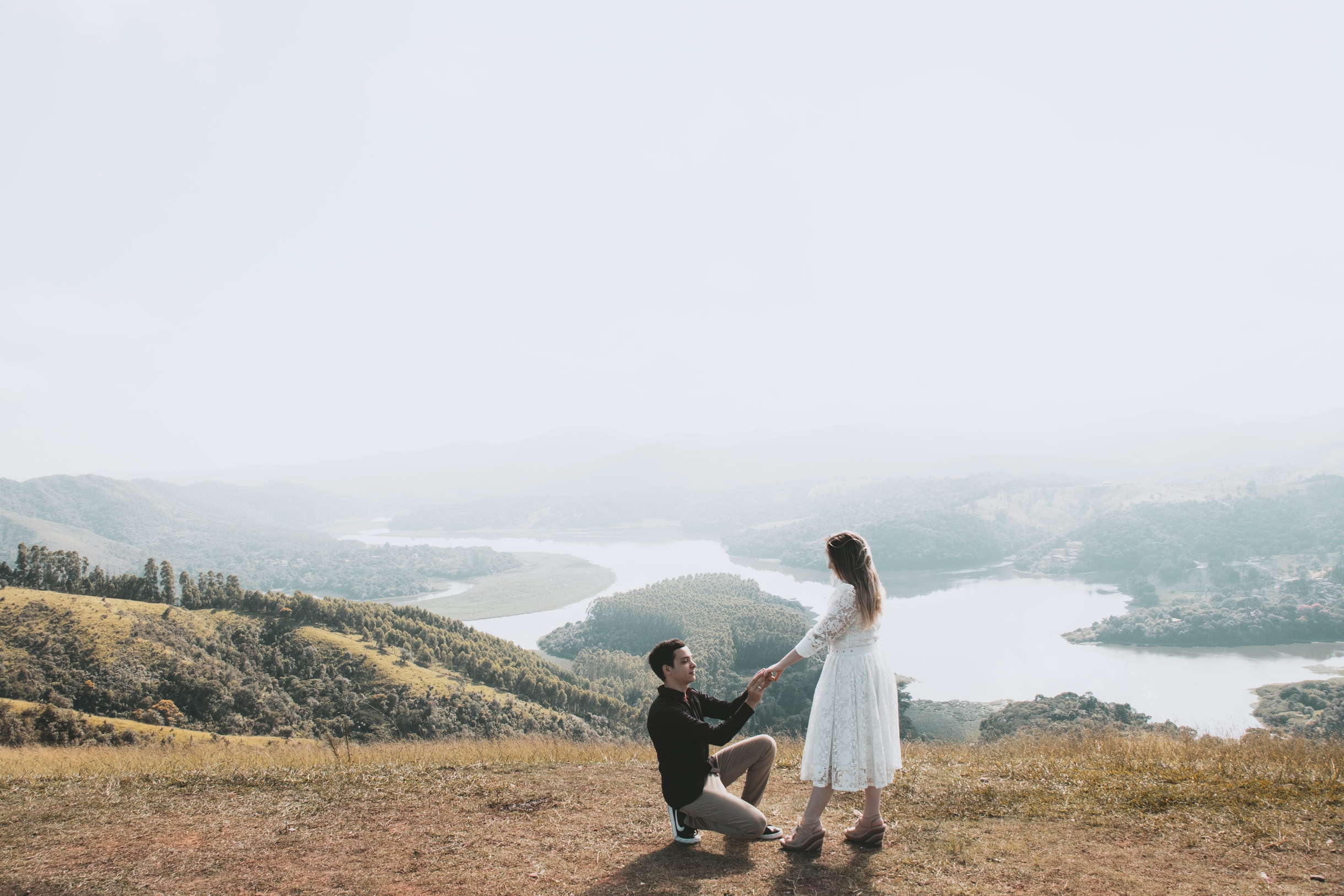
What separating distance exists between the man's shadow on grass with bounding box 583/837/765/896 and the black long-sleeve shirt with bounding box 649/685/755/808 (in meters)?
0.32

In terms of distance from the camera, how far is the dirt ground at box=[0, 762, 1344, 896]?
3.71m

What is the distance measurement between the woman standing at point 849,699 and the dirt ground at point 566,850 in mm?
443

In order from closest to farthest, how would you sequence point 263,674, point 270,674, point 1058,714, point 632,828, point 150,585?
point 632,828
point 1058,714
point 263,674
point 270,674
point 150,585

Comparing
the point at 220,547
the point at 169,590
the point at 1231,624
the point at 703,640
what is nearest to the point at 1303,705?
the point at 1231,624

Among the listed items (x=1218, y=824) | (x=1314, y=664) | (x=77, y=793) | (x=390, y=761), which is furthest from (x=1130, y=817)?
(x=1314, y=664)

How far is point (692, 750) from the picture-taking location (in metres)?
4.07

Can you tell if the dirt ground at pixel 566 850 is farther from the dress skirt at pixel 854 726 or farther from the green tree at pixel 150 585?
the green tree at pixel 150 585

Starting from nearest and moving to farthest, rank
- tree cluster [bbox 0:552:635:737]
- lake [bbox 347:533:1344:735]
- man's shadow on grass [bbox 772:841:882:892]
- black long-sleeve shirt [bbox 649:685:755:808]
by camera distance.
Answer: man's shadow on grass [bbox 772:841:882:892]
black long-sleeve shirt [bbox 649:685:755:808]
tree cluster [bbox 0:552:635:737]
lake [bbox 347:533:1344:735]

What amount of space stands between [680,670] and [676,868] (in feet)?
3.86

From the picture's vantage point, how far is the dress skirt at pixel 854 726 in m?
3.99

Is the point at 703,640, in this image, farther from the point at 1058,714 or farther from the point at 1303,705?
the point at 1303,705

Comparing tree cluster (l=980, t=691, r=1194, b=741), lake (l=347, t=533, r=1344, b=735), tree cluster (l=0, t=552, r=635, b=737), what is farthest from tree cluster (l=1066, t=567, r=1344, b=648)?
tree cluster (l=0, t=552, r=635, b=737)

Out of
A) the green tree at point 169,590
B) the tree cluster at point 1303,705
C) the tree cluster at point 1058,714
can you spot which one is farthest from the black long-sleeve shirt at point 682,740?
the green tree at point 169,590

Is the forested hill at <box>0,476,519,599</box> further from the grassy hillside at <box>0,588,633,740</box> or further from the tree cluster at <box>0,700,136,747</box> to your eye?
the tree cluster at <box>0,700,136,747</box>
